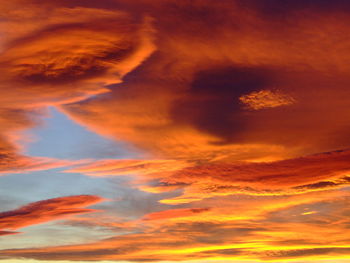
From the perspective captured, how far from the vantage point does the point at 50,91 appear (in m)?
14.7

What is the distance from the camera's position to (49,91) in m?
14.7

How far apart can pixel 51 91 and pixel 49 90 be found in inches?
5.1

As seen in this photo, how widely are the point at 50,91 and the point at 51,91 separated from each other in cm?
7

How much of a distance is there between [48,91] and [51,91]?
0.63ft

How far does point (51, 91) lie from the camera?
14.7 metres

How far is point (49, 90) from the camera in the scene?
1465 cm

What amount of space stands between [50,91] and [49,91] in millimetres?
60

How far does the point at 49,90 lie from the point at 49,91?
0.07m

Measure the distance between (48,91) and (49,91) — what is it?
0.22 ft

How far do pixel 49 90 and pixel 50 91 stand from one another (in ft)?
0.28

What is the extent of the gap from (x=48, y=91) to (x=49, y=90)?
0.38ft

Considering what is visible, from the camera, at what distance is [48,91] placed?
14688 mm
